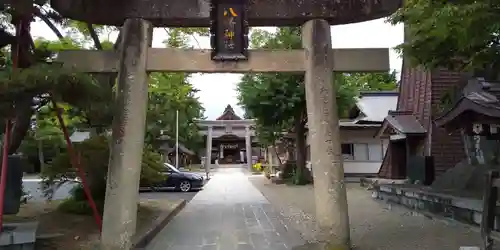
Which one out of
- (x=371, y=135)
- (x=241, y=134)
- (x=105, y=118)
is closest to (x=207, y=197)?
(x=105, y=118)

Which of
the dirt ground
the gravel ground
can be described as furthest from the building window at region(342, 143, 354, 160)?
the dirt ground

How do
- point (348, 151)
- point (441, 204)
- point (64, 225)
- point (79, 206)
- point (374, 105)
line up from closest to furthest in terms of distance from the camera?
1. point (64, 225)
2. point (79, 206)
3. point (441, 204)
4. point (348, 151)
5. point (374, 105)

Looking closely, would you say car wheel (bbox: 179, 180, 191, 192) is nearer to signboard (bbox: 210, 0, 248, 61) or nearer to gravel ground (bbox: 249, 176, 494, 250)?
gravel ground (bbox: 249, 176, 494, 250)

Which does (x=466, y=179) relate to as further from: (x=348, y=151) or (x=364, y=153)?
(x=348, y=151)

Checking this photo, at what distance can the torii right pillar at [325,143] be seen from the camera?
291 inches

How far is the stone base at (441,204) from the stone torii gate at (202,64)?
2.64 metres

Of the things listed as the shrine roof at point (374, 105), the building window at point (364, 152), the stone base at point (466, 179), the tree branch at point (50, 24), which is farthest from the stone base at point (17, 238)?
the building window at point (364, 152)

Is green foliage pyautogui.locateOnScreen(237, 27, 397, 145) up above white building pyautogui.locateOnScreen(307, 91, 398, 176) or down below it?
above

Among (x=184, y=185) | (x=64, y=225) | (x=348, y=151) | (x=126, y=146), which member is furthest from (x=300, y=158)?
(x=126, y=146)

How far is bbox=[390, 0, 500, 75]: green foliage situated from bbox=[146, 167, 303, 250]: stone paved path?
464 cm

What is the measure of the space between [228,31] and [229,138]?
51686 mm

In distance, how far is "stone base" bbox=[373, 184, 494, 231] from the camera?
9391mm

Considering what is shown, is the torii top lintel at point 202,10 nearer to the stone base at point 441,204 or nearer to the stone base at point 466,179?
the stone base at point 441,204

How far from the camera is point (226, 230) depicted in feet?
33.6
